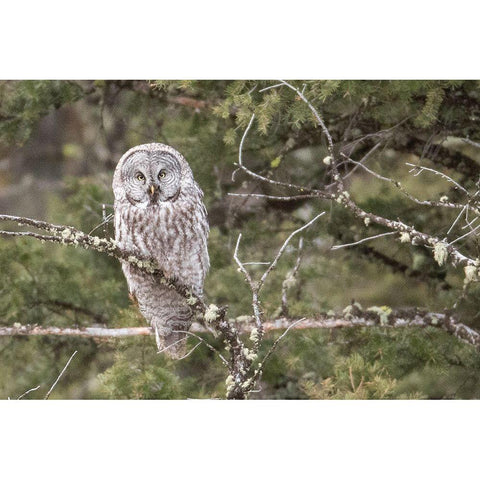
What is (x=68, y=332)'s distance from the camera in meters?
3.96

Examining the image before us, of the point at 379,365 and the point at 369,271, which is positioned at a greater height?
the point at 369,271

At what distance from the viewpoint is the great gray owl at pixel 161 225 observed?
359 centimetres

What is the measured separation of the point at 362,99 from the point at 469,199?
70 centimetres

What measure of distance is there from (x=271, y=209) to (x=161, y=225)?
2.06 ft

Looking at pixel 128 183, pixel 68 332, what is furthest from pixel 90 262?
pixel 128 183

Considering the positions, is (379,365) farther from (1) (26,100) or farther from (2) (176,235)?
(1) (26,100)

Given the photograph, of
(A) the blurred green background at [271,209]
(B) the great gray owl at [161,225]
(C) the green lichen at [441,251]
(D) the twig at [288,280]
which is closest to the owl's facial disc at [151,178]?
(B) the great gray owl at [161,225]

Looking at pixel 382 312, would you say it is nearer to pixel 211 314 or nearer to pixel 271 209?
pixel 271 209

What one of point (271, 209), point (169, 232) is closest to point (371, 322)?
point (271, 209)

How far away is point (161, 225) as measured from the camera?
3584 millimetres

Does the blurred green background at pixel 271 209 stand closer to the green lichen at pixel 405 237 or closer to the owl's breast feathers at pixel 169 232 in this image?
the owl's breast feathers at pixel 169 232

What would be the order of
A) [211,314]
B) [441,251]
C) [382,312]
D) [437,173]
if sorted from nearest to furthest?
[441,251] < [211,314] < [437,173] < [382,312]

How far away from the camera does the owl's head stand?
11.8 ft

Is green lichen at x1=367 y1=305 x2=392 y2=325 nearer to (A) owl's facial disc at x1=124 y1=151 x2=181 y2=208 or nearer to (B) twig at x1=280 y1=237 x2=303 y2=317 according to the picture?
(B) twig at x1=280 y1=237 x2=303 y2=317
